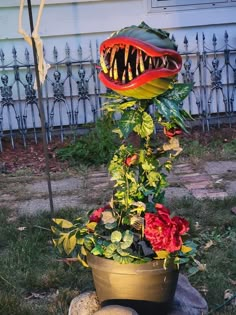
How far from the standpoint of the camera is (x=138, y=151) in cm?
275

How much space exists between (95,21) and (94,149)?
1544 mm

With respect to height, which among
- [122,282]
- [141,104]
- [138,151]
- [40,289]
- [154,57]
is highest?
[154,57]

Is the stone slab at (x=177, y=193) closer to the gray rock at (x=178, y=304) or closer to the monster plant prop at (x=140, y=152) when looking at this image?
the gray rock at (x=178, y=304)

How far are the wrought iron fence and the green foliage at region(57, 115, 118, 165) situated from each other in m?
0.65

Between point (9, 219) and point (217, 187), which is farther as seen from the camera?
point (217, 187)

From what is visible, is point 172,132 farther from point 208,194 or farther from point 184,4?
point 184,4

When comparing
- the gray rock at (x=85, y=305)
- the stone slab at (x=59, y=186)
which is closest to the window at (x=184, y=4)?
the stone slab at (x=59, y=186)

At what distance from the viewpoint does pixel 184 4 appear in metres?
6.71

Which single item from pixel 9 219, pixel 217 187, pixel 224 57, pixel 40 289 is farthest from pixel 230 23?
pixel 40 289

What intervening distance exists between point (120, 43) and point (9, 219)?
7.39 feet

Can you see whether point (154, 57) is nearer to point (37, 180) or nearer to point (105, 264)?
point (105, 264)

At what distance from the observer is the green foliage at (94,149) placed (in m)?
5.71

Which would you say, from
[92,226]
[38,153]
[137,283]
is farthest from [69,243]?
[38,153]

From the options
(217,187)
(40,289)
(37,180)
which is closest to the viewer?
(40,289)
